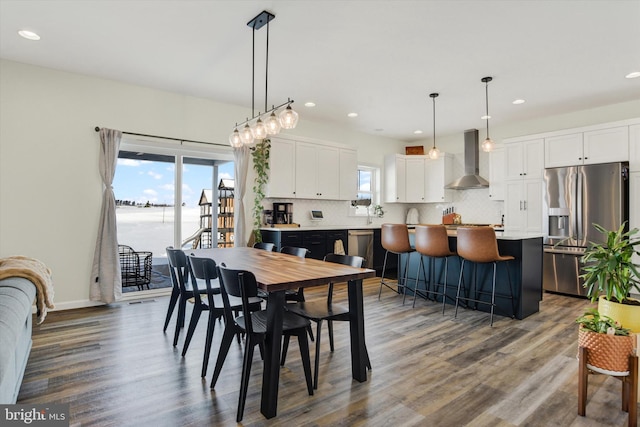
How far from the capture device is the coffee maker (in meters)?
5.98

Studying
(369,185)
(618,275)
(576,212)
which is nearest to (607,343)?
(618,275)

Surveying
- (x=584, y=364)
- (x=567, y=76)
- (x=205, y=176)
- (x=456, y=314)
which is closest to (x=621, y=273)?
(x=584, y=364)

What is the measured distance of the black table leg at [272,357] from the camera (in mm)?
1965

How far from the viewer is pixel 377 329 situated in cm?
351

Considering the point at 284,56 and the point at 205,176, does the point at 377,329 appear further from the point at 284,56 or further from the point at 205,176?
the point at 205,176

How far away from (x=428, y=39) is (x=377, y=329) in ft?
9.45

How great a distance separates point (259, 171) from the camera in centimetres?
576

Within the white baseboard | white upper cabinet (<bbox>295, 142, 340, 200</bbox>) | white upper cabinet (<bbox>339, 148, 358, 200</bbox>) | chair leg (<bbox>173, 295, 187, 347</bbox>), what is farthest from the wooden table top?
white upper cabinet (<bbox>339, 148, 358, 200</bbox>)

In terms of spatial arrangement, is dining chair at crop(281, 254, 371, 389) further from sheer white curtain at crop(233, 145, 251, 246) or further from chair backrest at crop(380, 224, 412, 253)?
sheer white curtain at crop(233, 145, 251, 246)

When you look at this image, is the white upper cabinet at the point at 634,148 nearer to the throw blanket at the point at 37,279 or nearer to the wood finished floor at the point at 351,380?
the wood finished floor at the point at 351,380

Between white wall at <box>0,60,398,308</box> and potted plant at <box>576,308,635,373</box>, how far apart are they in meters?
5.05

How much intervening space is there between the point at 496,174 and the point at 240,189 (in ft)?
15.1

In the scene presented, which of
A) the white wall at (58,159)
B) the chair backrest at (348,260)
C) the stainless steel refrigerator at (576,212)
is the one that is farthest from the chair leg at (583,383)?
the white wall at (58,159)

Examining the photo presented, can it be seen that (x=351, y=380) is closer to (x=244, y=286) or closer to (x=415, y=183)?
(x=244, y=286)
